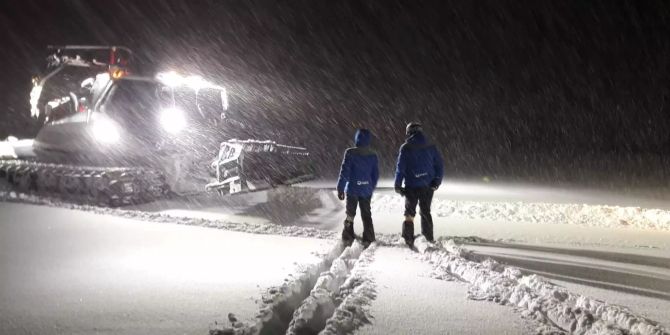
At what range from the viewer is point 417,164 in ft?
27.1

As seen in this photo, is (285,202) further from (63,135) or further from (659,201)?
(659,201)

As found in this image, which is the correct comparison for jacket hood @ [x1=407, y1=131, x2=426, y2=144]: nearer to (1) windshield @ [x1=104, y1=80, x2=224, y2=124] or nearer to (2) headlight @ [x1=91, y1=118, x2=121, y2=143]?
(1) windshield @ [x1=104, y1=80, x2=224, y2=124]

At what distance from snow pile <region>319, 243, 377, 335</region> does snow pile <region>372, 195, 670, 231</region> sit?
639 centimetres

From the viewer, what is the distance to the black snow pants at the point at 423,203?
27.2ft

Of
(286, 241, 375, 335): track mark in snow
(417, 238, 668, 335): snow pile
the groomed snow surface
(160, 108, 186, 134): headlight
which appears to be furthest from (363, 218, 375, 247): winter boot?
(160, 108, 186, 134): headlight

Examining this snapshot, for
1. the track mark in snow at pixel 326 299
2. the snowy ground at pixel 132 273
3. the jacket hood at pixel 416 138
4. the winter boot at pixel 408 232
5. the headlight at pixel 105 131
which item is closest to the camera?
the track mark in snow at pixel 326 299

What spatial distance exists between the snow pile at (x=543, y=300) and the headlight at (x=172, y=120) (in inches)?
296

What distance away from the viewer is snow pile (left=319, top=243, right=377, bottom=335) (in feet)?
13.1

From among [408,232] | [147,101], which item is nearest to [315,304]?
[408,232]

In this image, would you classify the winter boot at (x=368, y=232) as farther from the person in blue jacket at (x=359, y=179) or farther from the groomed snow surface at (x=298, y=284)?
the groomed snow surface at (x=298, y=284)

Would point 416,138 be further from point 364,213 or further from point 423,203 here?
point 364,213

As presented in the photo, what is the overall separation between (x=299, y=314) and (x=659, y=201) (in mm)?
13405

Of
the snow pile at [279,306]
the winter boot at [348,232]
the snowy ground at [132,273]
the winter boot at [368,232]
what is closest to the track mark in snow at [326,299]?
the snow pile at [279,306]

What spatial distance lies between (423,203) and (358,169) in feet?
3.33
